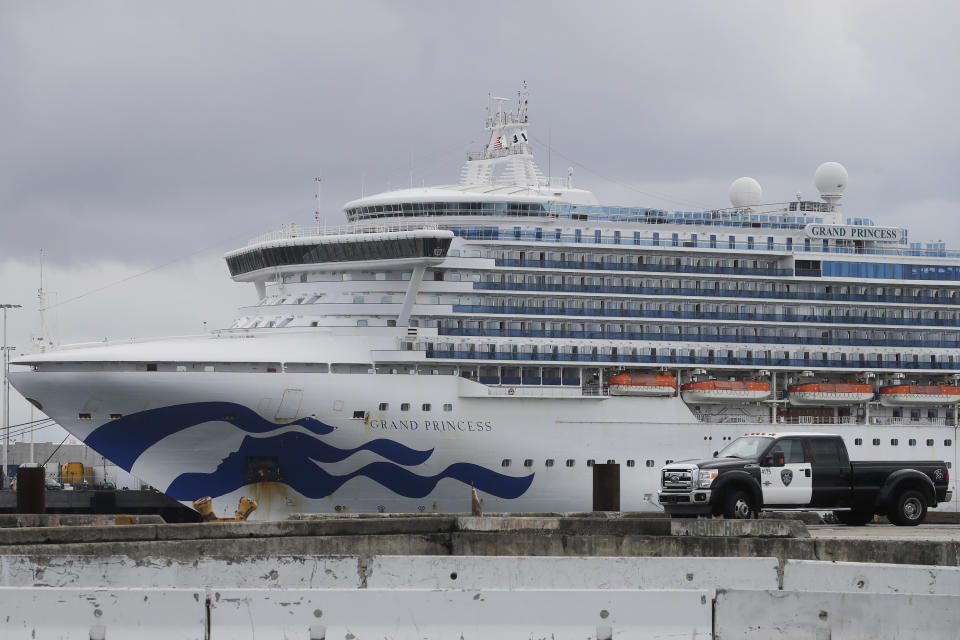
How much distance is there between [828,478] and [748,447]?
1.29 metres

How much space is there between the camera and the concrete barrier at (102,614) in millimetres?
11438

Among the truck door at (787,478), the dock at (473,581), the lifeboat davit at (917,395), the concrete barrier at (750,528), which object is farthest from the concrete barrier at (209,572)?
the lifeboat davit at (917,395)

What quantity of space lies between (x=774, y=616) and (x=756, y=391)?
3109 centimetres

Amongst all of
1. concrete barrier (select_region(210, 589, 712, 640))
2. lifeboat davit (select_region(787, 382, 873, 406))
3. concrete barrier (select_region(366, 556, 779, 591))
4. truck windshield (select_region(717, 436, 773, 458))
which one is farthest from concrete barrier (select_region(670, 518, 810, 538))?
lifeboat davit (select_region(787, 382, 873, 406))

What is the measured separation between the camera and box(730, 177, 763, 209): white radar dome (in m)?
46.4

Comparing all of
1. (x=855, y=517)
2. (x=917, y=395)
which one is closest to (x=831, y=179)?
(x=917, y=395)

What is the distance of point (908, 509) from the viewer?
74.1 ft

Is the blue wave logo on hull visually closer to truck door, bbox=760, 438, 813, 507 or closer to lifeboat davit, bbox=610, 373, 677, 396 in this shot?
lifeboat davit, bbox=610, 373, 677, 396

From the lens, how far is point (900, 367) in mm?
44906

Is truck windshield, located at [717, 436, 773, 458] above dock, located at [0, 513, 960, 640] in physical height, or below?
above

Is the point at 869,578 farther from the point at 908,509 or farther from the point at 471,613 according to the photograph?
the point at 908,509

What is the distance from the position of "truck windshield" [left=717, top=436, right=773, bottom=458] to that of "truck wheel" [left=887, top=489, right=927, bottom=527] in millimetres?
2245

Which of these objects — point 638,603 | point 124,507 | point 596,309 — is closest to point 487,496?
point 596,309

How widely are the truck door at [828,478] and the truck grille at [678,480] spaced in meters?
2.04
